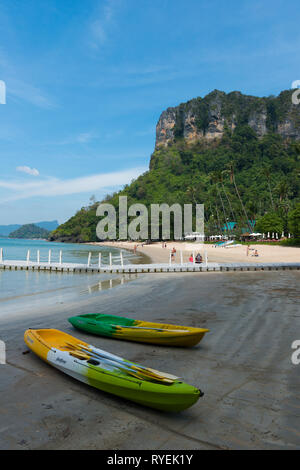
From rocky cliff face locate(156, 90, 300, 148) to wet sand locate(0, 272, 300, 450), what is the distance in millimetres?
171779

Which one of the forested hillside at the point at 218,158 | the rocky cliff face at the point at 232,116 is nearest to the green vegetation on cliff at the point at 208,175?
the forested hillside at the point at 218,158

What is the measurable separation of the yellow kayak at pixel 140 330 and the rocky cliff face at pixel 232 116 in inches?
6769

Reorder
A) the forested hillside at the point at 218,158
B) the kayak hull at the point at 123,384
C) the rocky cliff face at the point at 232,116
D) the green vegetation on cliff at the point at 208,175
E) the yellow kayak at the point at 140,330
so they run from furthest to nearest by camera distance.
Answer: the rocky cliff face at the point at 232,116 → the forested hillside at the point at 218,158 → the green vegetation on cliff at the point at 208,175 → the yellow kayak at the point at 140,330 → the kayak hull at the point at 123,384

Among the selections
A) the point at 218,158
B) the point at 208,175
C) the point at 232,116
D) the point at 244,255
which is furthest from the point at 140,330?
the point at 232,116

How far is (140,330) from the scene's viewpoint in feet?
27.4

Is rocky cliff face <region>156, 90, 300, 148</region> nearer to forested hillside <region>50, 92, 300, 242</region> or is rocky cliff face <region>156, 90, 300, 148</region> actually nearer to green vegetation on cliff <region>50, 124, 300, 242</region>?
forested hillside <region>50, 92, 300, 242</region>

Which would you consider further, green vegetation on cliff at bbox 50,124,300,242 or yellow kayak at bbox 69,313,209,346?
green vegetation on cliff at bbox 50,124,300,242

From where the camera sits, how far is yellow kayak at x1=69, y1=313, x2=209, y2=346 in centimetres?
775

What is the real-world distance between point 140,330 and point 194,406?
3396mm

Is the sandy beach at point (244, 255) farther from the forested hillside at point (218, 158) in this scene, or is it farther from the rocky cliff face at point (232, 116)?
the rocky cliff face at point (232, 116)

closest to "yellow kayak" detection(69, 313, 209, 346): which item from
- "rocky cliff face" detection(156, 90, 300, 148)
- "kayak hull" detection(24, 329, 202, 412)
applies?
"kayak hull" detection(24, 329, 202, 412)

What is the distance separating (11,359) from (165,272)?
20.3 metres

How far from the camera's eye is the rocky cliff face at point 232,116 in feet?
526
